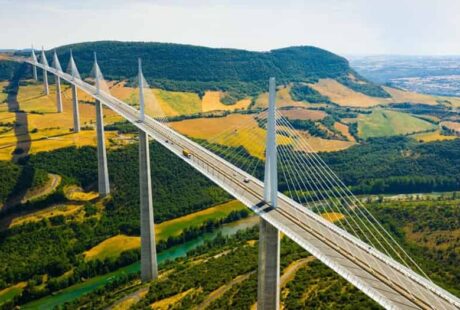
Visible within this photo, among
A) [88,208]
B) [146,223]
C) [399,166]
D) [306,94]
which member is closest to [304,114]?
[399,166]

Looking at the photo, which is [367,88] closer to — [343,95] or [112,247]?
[343,95]

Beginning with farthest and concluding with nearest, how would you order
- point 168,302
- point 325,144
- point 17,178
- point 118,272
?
point 325,144, point 17,178, point 118,272, point 168,302

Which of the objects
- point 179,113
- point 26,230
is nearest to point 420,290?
point 26,230

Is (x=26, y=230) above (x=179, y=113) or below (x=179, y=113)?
below

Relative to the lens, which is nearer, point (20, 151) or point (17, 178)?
point (17, 178)

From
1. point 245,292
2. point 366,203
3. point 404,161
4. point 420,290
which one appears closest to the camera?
point 420,290

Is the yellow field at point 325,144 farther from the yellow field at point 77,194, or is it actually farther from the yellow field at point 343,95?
the yellow field at point 77,194

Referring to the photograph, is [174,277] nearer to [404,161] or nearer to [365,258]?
[365,258]

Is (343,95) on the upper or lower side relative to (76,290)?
upper

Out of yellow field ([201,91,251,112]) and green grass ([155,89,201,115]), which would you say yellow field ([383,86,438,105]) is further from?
green grass ([155,89,201,115])
